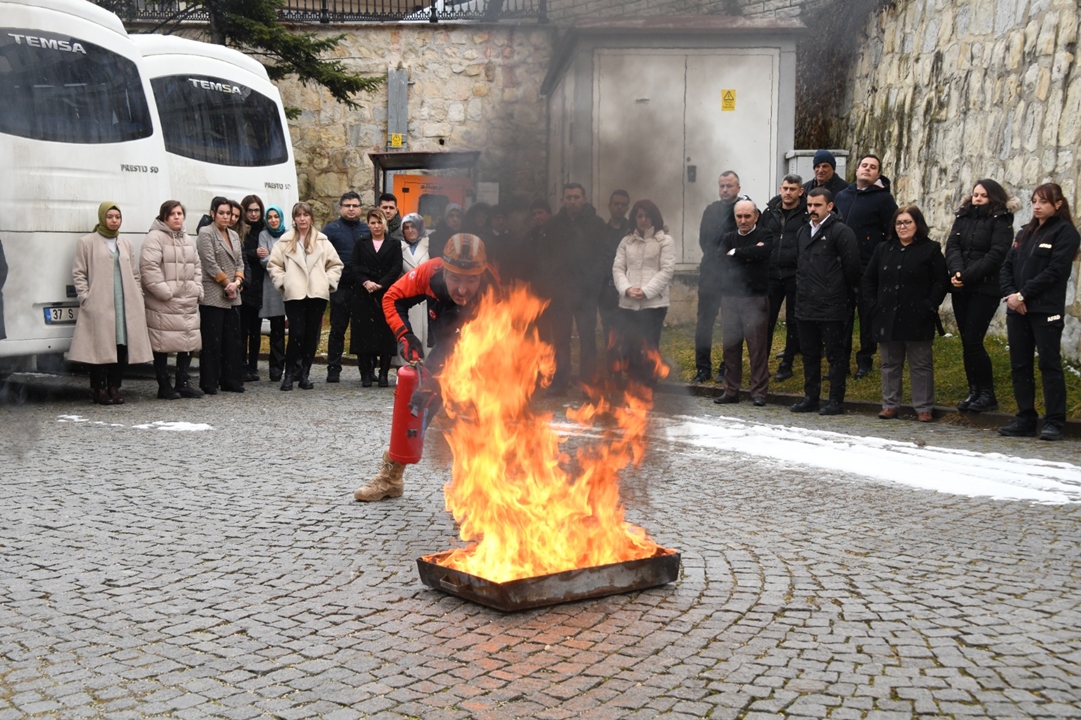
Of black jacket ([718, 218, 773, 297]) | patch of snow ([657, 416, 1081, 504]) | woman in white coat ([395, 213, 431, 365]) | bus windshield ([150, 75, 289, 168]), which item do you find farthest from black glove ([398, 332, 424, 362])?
bus windshield ([150, 75, 289, 168])

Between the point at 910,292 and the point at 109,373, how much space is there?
25.6ft

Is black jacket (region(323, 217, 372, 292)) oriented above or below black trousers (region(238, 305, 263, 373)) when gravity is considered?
above

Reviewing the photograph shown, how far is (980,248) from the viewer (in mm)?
10555

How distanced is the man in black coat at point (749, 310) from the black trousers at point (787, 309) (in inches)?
11.6

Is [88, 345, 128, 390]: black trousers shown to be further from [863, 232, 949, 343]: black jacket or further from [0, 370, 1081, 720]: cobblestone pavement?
[863, 232, 949, 343]: black jacket

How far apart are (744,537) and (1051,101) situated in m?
8.34

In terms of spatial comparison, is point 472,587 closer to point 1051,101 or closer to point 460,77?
point 460,77

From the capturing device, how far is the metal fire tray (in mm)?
4859

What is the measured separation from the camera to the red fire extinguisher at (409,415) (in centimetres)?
682

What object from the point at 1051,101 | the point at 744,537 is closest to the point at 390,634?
the point at 744,537

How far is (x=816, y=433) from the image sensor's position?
32.7 ft

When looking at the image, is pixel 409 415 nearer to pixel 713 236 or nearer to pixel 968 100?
pixel 713 236

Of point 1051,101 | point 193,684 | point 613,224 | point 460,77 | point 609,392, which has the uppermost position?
point 1051,101

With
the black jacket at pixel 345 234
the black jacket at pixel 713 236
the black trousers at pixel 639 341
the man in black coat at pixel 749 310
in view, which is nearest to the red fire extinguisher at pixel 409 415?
the black trousers at pixel 639 341
